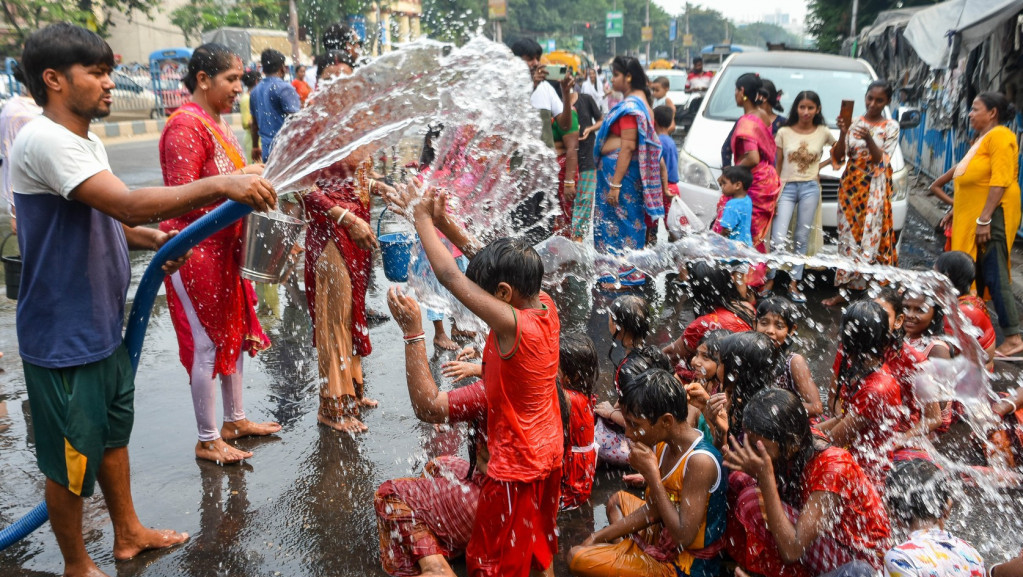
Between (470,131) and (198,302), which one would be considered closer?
(198,302)

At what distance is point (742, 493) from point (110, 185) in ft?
8.27

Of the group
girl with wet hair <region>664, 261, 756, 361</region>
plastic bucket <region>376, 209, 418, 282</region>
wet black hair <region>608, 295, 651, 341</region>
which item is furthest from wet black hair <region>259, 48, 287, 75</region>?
wet black hair <region>608, 295, 651, 341</region>

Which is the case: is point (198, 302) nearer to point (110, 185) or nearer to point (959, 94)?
point (110, 185)

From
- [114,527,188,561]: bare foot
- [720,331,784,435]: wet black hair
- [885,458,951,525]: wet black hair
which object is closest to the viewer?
[885,458,951,525]: wet black hair

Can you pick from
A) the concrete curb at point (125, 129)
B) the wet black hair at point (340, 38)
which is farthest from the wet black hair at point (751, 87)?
the concrete curb at point (125, 129)

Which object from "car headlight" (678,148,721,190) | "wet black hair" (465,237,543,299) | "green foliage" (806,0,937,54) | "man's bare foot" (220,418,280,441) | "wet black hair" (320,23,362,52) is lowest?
"man's bare foot" (220,418,280,441)

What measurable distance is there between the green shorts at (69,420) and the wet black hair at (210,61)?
5.16ft

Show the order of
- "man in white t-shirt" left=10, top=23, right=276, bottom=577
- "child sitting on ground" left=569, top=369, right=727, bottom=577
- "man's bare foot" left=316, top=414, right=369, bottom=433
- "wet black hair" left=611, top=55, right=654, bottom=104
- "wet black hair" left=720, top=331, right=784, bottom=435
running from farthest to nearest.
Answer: "wet black hair" left=611, top=55, right=654, bottom=104 < "man's bare foot" left=316, top=414, right=369, bottom=433 < "wet black hair" left=720, top=331, right=784, bottom=435 < "child sitting on ground" left=569, top=369, right=727, bottom=577 < "man in white t-shirt" left=10, top=23, right=276, bottom=577

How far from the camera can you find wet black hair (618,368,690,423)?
296 centimetres

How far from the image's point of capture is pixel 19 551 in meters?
3.25

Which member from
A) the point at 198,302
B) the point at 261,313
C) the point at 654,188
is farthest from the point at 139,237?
the point at 654,188

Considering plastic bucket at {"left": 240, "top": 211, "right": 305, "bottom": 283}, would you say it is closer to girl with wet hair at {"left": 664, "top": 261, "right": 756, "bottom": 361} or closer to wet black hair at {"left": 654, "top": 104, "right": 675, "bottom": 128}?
girl with wet hair at {"left": 664, "top": 261, "right": 756, "bottom": 361}

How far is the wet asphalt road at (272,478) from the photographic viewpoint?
3.23 m

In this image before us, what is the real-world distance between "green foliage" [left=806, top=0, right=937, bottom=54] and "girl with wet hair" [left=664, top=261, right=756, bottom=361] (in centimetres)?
2123
